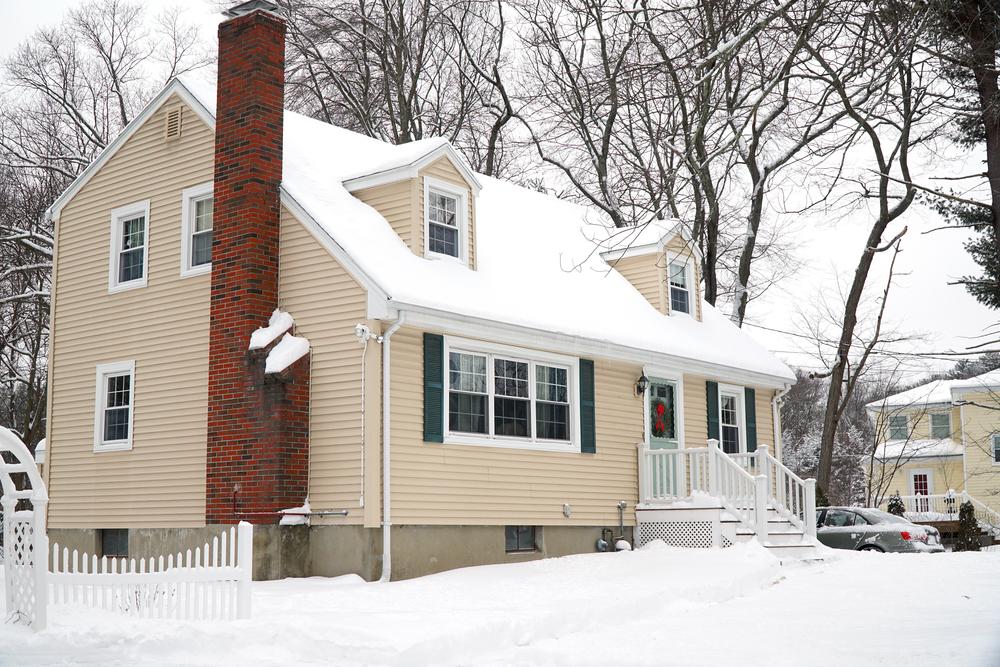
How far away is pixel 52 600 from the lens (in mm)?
10266

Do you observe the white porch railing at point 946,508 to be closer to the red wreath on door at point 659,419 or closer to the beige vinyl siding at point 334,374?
the red wreath on door at point 659,419

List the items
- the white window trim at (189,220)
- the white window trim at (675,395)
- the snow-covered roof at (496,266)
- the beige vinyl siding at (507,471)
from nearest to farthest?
the beige vinyl siding at (507,471) → the snow-covered roof at (496,266) → the white window trim at (189,220) → the white window trim at (675,395)

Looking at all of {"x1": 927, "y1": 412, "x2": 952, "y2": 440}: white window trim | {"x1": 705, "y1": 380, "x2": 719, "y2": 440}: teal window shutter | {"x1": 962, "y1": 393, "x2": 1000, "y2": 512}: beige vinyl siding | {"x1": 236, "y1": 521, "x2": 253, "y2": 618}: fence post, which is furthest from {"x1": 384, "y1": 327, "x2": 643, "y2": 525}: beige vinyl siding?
{"x1": 927, "y1": 412, "x2": 952, "y2": 440}: white window trim

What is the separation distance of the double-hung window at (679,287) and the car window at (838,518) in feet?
16.6

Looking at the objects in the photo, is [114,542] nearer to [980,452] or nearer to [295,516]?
[295,516]

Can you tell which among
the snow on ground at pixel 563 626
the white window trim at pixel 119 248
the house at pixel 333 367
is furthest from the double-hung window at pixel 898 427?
the white window trim at pixel 119 248

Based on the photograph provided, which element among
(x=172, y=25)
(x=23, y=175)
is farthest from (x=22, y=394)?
(x=172, y=25)

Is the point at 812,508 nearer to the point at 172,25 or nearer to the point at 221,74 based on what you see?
the point at 221,74

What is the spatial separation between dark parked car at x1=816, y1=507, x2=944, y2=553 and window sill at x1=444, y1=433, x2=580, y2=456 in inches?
285

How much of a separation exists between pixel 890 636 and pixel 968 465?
3520 centimetres

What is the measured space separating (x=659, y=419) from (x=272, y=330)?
7.78 m

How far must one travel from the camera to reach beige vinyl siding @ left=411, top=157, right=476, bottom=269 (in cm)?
1558

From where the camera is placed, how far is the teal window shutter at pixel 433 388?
47.1 feet

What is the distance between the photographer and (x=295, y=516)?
45.8 ft
